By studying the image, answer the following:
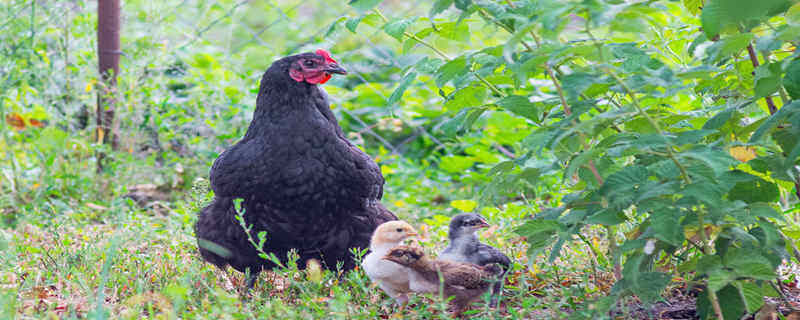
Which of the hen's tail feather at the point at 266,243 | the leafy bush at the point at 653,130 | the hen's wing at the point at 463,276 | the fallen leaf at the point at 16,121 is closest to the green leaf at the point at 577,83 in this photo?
the leafy bush at the point at 653,130

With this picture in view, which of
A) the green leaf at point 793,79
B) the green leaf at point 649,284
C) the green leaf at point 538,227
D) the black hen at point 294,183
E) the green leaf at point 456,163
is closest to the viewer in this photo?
the green leaf at point 793,79

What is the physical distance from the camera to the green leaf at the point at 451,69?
215cm

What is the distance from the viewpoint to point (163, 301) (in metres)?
2.21

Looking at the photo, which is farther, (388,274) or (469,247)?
(469,247)

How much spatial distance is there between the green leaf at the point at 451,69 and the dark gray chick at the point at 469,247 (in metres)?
1.07

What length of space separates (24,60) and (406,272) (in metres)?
3.21

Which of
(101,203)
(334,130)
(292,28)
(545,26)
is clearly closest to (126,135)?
(101,203)

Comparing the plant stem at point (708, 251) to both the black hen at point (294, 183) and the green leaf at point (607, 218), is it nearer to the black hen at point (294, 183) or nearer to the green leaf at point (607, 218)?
the green leaf at point (607, 218)

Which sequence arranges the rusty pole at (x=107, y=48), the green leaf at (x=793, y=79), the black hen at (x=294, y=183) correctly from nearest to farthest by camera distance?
the green leaf at (x=793, y=79)
the black hen at (x=294, y=183)
the rusty pole at (x=107, y=48)

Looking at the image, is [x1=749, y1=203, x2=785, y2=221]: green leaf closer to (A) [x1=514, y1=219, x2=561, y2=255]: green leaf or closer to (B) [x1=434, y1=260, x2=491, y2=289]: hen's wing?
(A) [x1=514, y1=219, x2=561, y2=255]: green leaf

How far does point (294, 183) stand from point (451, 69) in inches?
41.4

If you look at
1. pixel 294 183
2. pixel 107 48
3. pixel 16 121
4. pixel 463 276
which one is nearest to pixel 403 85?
pixel 463 276

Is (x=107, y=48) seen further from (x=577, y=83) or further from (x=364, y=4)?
(x=577, y=83)

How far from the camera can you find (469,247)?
3178mm
